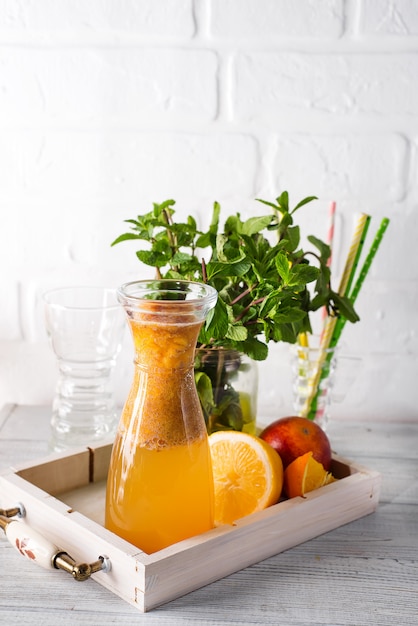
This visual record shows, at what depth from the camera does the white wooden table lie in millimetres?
688

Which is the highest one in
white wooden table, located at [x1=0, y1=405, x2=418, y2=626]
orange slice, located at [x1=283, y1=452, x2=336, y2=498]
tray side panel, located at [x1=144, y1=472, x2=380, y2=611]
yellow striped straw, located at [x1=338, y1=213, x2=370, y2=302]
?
yellow striped straw, located at [x1=338, y1=213, x2=370, y2=302]

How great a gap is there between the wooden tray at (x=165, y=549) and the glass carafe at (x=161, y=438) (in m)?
0.03

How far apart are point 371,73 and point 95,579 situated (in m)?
0.78

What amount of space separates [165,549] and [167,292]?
229 millimetres

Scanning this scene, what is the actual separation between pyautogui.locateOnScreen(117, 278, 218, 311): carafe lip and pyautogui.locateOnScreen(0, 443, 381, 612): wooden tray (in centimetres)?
20

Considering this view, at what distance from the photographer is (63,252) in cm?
121

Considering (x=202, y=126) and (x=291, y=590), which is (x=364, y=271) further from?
(x=291, y=590)

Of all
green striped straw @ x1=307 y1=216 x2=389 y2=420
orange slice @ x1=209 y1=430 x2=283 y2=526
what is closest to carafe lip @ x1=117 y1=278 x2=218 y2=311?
orange slice @ x1=209 y1=430 x2=283 y2=526

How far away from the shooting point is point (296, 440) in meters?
0.88

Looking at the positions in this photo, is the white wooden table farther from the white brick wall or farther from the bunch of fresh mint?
the white brick wall

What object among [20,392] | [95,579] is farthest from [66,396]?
[95,579]

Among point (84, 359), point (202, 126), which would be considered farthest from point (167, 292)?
point (202, 126)

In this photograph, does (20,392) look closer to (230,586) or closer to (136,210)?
(136,210)

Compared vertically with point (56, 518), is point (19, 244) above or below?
above
